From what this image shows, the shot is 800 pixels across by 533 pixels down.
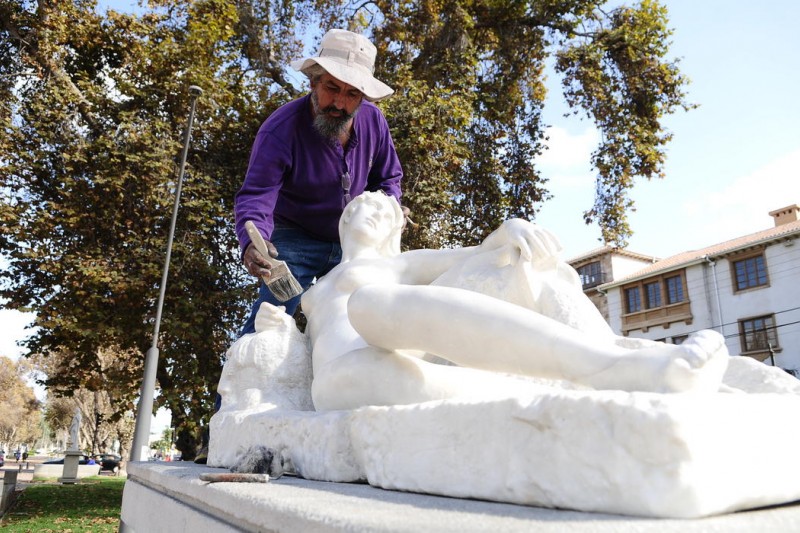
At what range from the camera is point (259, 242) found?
9.41 ft

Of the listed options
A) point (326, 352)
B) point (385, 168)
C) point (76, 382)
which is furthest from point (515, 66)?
point (326, 352)

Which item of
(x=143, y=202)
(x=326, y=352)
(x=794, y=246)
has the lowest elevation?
(x=326, y=352)

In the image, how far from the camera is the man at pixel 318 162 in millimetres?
3104

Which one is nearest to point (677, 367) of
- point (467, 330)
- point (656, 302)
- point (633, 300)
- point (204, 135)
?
point (467, 330)

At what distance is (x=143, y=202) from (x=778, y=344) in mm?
20415

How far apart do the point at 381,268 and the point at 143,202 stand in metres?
7.62

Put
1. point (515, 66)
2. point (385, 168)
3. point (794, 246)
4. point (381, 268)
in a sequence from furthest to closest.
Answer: point (794, 246)
point (515, 66)
point (385, 168)
point (381, 268)

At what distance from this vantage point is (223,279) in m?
9.88

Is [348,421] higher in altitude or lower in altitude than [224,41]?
lower

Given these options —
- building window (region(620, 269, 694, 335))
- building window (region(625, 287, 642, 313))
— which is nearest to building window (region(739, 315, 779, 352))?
building window (region(620, 269, 694, 335))

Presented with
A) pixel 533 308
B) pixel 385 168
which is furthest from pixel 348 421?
pixel 385 168

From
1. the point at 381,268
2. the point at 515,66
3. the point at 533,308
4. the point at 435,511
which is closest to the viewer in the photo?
the point at 435,511

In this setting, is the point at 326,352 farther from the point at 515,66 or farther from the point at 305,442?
the point at 515,66

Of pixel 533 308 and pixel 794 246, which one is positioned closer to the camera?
pixel 533 308
